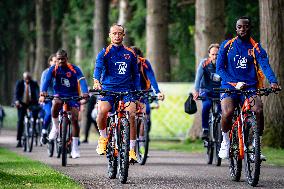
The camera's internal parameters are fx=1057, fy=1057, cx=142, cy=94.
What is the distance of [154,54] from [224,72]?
1940 centimetres

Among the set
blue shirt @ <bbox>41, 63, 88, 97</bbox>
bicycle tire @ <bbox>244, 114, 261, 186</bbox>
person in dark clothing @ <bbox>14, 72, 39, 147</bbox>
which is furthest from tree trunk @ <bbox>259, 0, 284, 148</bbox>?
bicycle tire @ <bbox>244, 114, 261, 186</bbox>

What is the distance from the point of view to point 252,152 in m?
12.7

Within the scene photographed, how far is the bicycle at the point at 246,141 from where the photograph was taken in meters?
12.5

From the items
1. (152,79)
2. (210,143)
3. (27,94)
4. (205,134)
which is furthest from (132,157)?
(27,94)

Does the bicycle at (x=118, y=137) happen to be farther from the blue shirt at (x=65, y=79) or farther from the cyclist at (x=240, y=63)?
the blue shirt at (x=65, y=79)

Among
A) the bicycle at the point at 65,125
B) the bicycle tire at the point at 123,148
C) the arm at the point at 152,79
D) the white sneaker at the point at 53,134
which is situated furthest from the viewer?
the white sneaker at the point at 53,134

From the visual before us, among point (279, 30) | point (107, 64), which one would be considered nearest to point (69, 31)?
point (279, 30)

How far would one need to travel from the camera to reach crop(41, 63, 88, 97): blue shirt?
1862 cm

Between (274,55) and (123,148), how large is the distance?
9.07 metres

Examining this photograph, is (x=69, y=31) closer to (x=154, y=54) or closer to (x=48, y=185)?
(x=154, y=54)

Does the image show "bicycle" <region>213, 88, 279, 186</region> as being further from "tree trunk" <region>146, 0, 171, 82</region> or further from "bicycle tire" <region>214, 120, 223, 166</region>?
"tree trunk" <region>146, 0, 171, 82</region>

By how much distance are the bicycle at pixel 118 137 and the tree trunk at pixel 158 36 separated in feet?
59.5

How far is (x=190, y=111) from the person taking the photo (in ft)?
60.3

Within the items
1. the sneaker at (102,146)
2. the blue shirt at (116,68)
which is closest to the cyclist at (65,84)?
the blue shirt at (116,68)
